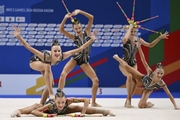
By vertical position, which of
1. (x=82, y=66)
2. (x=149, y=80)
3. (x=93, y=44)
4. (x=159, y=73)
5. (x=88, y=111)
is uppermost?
(x=93, y=44)

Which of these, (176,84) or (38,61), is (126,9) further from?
(38,61)

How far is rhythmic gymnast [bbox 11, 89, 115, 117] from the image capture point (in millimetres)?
5203

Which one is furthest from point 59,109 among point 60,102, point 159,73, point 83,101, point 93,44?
point 93,44

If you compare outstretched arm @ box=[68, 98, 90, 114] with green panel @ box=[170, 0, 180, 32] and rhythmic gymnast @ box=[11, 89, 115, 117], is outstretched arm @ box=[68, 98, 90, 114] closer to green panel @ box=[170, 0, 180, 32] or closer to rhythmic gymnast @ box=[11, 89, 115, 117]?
rhythmic gymnast @ box=[11, 89, 115, 117]

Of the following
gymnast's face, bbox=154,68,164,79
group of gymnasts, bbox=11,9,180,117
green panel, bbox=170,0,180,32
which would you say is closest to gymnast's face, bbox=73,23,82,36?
group of gymnasts, bbox=11,9,180,117

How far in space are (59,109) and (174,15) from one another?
5317 mm

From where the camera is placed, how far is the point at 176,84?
395 inches

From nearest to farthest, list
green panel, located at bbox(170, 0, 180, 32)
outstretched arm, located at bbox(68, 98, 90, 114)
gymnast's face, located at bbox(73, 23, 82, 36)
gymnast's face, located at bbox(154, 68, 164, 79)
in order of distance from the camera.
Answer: outstretched arm, located at bbox(68, 98, 90, 114) < gymnast's face, located at bbox(154, 68, 164, 79) < gymnast's face, located at bbox(73, 23, 82, 36) < green panel, located at bbox(170, 0, 180, 32)

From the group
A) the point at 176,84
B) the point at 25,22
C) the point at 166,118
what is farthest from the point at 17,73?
the point at 166,118

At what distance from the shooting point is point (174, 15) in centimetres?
993

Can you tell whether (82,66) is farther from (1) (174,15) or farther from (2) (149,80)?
(1) (174,15)

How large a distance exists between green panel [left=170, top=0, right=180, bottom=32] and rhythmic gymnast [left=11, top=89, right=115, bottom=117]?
4.85m

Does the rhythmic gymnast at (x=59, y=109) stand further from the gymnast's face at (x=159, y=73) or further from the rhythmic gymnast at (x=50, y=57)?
the gymnast's face at (x=159, y=73)

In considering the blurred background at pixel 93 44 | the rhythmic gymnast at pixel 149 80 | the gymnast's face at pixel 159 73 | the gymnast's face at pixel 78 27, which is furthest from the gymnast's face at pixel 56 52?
the blurred background at pixel 93 44
